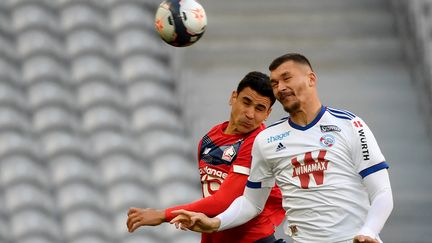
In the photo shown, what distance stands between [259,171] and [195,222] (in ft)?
1.18

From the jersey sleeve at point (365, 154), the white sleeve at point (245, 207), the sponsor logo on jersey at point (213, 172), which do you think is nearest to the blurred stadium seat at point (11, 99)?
the sponsor logo on jersey at point (213, 172)

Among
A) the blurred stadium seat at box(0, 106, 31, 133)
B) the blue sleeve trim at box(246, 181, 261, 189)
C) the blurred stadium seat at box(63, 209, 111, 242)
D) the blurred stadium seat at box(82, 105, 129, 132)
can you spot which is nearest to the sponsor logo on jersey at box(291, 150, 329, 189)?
the blue sleeve trim at box(246, 181, 261, 189)

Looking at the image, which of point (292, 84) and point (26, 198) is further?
point (26, 198)

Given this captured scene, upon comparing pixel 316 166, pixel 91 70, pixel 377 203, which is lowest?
pixel 377 203

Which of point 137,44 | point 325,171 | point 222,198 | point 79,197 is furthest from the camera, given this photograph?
point 137,44

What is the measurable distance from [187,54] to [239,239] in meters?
3.60

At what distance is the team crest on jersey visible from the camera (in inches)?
234

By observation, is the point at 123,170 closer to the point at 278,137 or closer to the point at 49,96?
the point at 49,96

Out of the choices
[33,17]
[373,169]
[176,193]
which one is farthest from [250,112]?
[33,17]

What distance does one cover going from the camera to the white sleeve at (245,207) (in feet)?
18.4

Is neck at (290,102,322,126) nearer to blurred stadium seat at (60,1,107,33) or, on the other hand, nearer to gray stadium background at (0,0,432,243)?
gray stadium background at (0,0,432,243)

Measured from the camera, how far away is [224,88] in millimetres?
9227

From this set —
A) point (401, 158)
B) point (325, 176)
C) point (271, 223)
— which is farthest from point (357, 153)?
point (401, 158)

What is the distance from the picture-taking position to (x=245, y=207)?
5.64m
